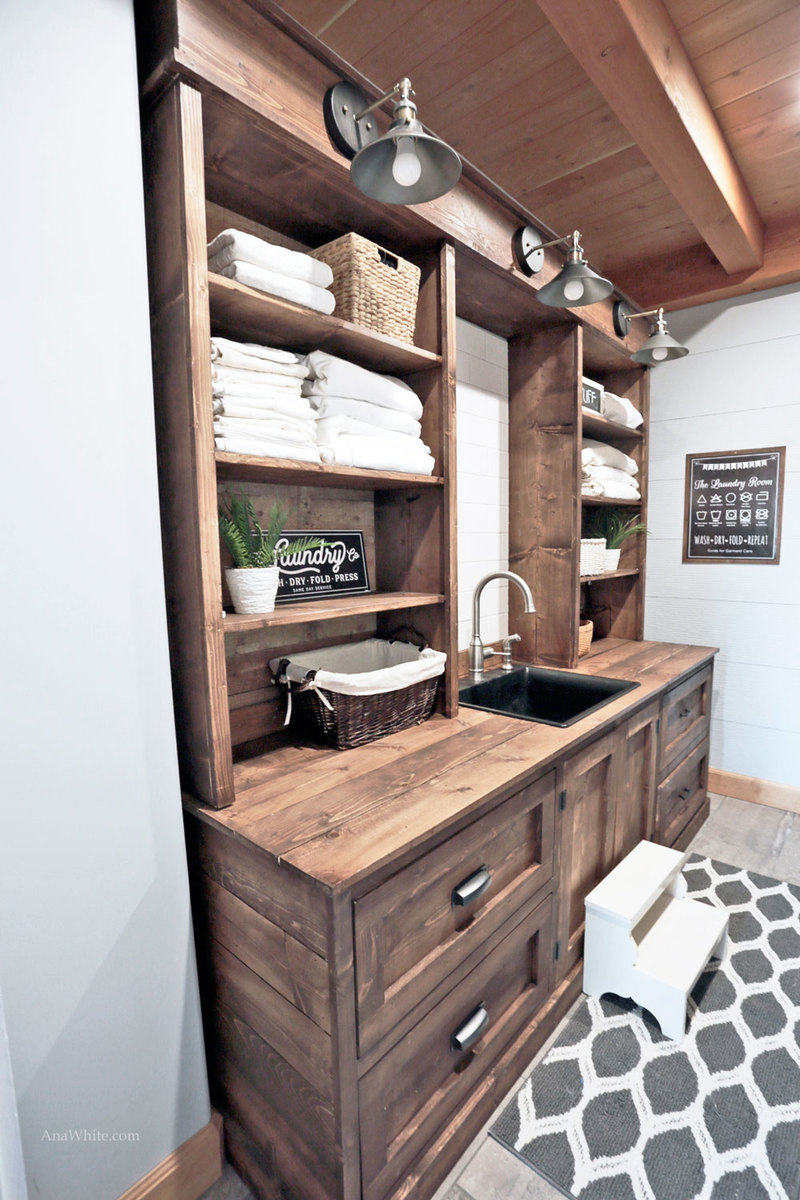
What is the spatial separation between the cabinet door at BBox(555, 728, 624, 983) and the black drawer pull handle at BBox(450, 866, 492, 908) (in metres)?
0.37

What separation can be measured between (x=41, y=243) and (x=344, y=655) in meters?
1.19

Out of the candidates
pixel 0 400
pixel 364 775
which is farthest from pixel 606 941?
pixel 0 400

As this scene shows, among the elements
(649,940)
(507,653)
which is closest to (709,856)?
(649,940)

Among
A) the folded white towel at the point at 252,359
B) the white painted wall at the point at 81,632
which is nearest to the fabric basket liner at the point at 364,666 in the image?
the white painted wall at the point at 81,632

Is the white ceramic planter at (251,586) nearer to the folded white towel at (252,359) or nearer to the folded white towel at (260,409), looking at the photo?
the folded white towel at (260,409)

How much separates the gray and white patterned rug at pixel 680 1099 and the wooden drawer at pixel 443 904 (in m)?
0.48

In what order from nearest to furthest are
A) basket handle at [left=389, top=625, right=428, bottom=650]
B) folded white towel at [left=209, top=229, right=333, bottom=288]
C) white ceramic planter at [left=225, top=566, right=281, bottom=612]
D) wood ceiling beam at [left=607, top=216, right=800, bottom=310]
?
1. folded white towel at [left=209, top=229, right=333, bottom=288]
2. white ceramic planter at [left=225, top=566, right=281, bottom=612]
3. basket handle at [left=389, top=625, right=428, bottom=650]
4. wood ceiling beam at [left=607, top=216, right=800, bottom=310]

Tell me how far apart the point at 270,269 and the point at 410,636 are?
1.05 metres

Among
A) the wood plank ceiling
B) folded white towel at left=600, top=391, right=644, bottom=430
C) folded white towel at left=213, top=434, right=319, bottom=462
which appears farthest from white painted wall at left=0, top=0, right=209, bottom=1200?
folded white towel at left=600, top=391, right=644, bottom=430

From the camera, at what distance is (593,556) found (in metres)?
2.59

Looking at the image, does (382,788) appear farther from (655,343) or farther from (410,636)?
(655,343)

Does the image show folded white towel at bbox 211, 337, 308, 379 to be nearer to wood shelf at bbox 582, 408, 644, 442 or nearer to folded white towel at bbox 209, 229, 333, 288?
folded white towel at bbox 209, 229, 333, 288

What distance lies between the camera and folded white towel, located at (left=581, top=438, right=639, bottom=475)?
2568 mm

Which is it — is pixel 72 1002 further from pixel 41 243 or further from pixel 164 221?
pixel 164 221
